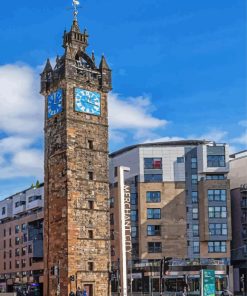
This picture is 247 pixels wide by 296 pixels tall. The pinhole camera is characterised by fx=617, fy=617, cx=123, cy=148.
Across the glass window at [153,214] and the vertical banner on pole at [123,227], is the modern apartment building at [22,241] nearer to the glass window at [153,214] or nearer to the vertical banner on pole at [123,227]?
the glass window at [153,214]

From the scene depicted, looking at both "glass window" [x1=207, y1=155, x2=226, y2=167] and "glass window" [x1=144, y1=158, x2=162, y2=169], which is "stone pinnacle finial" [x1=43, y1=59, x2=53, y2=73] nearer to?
"glass window" [x1=144, y1=158, x2=162, y2=169]

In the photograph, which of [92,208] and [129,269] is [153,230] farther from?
[92,208]

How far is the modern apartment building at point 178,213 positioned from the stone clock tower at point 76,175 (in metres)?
33.8

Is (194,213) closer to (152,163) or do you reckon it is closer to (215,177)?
(215,177)

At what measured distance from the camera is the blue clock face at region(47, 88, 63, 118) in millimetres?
60688

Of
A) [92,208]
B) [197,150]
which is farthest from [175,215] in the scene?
[92,208]

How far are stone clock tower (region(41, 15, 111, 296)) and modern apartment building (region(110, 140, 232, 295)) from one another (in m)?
33.8

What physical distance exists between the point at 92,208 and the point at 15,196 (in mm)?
68971

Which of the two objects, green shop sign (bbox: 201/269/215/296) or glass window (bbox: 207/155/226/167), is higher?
glass window (bbox: 207/155/226/167)

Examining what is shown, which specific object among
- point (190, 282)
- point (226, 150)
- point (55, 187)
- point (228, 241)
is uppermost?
point (226, 150)

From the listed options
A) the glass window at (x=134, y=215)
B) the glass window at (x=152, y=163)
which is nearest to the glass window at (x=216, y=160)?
the glass window at (x=152, y=163)

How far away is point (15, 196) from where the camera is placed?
125 metres

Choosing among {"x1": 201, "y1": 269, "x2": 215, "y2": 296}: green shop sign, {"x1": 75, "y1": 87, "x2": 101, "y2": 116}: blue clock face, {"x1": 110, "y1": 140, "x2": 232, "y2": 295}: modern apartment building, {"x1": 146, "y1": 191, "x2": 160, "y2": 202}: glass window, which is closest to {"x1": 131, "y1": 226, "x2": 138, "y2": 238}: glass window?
{"x1": 110, "y1": 140, "x2": 232, "y2": 295}: modern apartment building

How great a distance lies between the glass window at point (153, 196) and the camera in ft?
318
